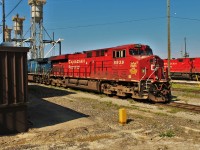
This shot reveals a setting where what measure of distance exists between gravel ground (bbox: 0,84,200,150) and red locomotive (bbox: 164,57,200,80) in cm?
3108

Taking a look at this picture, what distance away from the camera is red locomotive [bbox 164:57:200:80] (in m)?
45.9

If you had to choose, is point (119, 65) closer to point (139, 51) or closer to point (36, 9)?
point (139, 51)

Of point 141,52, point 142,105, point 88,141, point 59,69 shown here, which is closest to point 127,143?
point 88,141

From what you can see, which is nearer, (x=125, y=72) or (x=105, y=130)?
(x=105, y=130)

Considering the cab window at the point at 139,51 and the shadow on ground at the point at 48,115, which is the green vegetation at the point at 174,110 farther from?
the cab window at the point at 139,51

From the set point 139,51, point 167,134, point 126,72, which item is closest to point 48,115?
point 167,134

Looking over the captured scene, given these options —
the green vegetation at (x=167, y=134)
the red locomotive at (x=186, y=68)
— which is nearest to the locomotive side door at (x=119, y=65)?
the green vegetation at (x=167, y=134)

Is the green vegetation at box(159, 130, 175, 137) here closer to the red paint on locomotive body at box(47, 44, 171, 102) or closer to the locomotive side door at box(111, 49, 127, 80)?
the red paint on locomotive body at box(47, 44, 171, 102)

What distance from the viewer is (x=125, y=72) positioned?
21.2 meters

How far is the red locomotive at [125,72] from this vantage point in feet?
65.1

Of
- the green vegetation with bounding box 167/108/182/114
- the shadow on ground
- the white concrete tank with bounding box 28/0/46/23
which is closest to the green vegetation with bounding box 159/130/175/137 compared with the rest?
the shadow on ground

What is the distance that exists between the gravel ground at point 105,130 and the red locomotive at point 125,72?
3.31 meters

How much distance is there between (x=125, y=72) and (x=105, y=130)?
9.97m

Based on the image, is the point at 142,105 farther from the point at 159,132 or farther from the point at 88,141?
the point at 88,141
